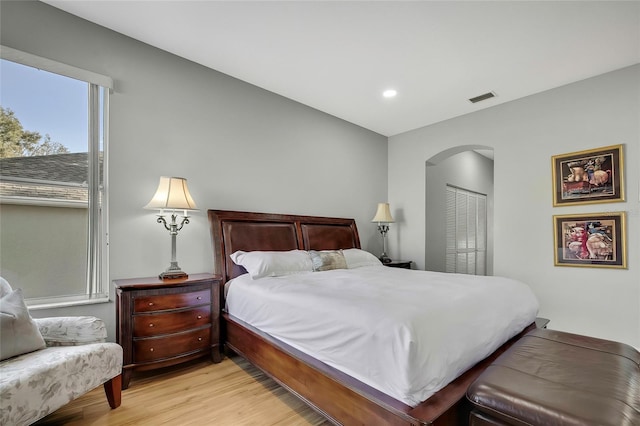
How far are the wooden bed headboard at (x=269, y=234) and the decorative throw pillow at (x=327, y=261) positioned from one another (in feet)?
1.46

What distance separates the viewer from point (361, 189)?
15.4 ft

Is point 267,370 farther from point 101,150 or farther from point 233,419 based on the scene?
point 101,150

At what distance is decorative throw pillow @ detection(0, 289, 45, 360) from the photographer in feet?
5.16

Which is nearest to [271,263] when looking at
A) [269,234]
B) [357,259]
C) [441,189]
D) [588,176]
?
[269,234]

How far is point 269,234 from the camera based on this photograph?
341 cm

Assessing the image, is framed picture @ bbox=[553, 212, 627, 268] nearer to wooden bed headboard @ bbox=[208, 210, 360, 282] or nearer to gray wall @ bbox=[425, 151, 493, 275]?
gray wall @ bbox=[425, 151, 493, 275]

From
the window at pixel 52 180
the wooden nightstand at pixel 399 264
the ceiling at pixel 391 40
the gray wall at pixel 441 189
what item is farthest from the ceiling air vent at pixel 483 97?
the window at pixel 52 180

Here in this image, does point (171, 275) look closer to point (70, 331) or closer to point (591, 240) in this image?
point (70, 331)

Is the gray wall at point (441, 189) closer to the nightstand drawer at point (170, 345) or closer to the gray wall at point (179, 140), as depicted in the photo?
the gray wall at point (179, 140)

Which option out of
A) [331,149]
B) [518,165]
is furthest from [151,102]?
[518,165]

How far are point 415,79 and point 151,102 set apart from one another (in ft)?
8.82

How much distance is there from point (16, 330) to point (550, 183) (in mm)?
4739

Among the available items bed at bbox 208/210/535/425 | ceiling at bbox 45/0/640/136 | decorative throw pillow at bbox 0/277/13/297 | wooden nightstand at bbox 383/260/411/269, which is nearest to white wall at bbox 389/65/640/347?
ceiling at bbox 45/0/640/136

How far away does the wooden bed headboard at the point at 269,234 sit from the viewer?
3.01m
